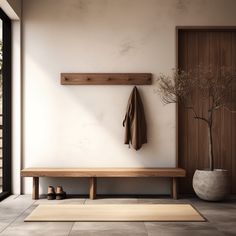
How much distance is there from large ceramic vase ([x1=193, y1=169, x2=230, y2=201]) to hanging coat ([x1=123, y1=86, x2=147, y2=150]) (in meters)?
0.96

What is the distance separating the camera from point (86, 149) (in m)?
5.94

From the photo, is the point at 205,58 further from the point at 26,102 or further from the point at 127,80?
the point at 26,102

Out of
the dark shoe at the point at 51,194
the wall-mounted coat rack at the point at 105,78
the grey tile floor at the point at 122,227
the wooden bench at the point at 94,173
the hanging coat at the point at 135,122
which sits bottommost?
the grey tile floor at the point at 122,227

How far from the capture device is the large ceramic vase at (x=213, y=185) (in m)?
5.27

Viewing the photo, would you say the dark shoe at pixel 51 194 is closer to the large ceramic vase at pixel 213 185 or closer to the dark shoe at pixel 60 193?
the dark shoe at pixel 60 193

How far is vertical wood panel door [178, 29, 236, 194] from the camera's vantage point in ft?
19.8

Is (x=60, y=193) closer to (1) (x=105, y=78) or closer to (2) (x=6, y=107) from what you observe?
(2) (x=6, y=107)

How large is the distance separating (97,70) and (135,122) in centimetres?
87

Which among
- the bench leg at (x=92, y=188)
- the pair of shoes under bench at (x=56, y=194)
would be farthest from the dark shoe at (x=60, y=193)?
the bench leg at (x=92, y=188)

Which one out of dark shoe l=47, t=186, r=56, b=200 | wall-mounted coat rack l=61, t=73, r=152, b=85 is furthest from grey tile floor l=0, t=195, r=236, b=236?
wall-mounted coat rack l=61, t=73, r=152, b=85

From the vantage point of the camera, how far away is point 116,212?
Result: 15.3 ft

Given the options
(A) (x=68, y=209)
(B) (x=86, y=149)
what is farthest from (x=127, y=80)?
(A) (x=68, y=209)

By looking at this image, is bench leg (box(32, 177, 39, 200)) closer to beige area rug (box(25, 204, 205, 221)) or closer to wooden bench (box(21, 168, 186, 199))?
wooden bench (box(21, 168, 186, 199))

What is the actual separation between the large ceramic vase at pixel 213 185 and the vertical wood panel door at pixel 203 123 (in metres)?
0.69
